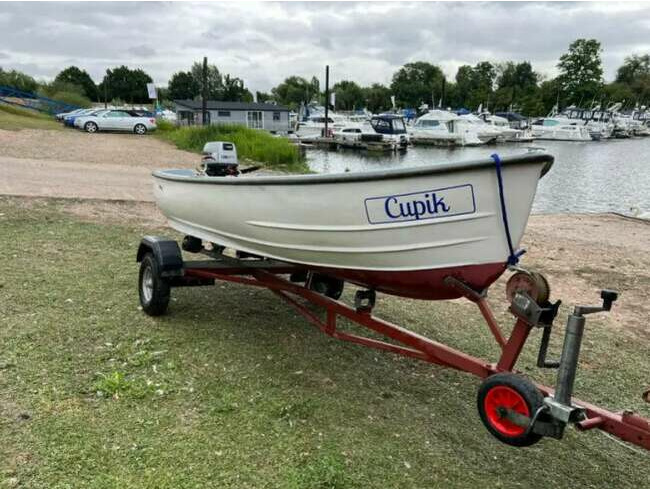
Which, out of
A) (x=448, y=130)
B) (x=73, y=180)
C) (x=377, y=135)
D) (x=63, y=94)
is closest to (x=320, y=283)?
(x=73, y=180)

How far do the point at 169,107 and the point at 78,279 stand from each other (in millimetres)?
82751

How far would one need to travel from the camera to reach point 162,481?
8.34 ft

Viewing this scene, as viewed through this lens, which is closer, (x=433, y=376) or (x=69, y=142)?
(x=433, y=376)

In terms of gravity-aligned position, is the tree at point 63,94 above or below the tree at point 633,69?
below

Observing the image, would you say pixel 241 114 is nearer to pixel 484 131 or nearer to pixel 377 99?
pixel 484 131

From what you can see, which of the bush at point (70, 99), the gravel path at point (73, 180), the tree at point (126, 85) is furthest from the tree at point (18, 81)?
the gravel path at point (73, 180)

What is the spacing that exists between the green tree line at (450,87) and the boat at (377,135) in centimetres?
4706

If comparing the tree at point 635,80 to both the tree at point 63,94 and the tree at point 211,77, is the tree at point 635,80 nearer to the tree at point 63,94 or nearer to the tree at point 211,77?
the tree at point 211,77

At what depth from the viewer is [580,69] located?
94.2m

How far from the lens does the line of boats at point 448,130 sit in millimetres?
43688

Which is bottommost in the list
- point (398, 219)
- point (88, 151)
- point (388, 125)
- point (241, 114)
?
point (88, 151)

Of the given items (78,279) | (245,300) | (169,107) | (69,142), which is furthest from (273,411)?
(169,107)

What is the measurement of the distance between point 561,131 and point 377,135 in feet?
94.4

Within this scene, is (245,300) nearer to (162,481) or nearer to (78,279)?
(78,279)
